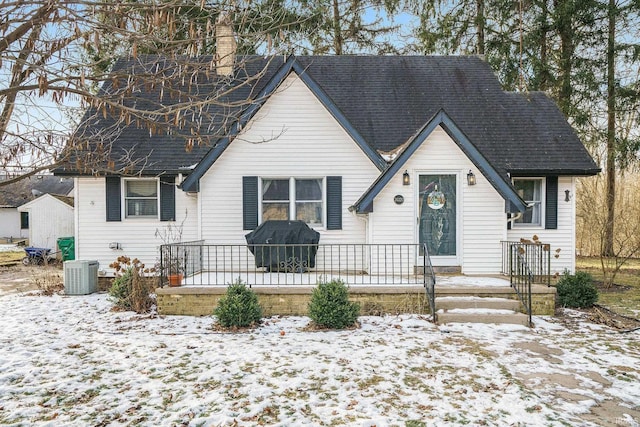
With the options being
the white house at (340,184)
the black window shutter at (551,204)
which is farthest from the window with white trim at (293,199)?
the black window shutter at (551,204)

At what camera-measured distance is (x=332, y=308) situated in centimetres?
783

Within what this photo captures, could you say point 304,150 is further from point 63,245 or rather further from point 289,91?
point 63,245

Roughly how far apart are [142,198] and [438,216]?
7748 mm

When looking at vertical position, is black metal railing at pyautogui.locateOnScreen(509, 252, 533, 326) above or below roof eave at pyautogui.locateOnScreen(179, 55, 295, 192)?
below

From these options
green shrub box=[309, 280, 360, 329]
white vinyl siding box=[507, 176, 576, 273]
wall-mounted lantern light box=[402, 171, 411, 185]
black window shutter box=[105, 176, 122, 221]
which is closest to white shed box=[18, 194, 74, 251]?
black window shutter box=[105, 176, 122, 221]

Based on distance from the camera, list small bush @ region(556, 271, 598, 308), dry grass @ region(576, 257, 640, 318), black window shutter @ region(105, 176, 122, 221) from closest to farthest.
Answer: small bush @ region(556, 271, 598, 308) → dry grass @ region(576, 257, 640, 318) → black window shutter @ region(105, 176, 122, 221)

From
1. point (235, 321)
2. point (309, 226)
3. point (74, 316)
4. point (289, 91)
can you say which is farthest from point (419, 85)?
point (74, 316)

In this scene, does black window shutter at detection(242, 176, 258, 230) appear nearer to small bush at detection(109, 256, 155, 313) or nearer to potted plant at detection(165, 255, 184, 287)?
potted plant at detection(165, 255, 184, 287)

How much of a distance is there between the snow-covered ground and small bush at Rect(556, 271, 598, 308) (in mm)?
1162

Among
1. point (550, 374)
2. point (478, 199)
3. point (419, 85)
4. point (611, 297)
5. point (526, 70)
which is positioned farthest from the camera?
point (526, 70)

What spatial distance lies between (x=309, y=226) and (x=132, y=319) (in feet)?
15.2

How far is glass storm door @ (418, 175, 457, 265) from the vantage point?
33.7 feet

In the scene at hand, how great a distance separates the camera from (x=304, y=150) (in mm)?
11195

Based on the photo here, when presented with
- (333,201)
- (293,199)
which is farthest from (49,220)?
(333,201)
